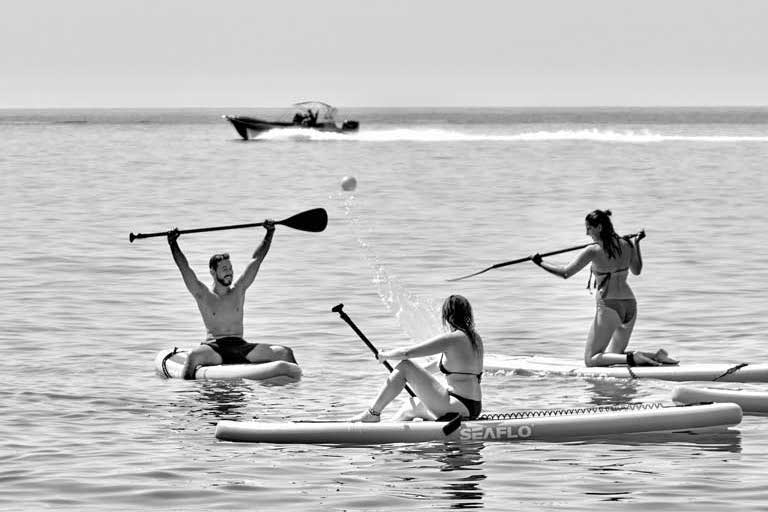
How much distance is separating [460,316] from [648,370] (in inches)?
175

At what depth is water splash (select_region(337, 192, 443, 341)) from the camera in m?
22.3

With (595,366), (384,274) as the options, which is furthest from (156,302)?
(595,366)

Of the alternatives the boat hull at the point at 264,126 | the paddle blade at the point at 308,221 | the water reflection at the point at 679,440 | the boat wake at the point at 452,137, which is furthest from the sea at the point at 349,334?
the boat wake at the point at 452,137

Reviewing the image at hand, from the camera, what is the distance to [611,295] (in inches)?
673

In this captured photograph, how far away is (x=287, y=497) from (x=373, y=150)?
9130 centimetres

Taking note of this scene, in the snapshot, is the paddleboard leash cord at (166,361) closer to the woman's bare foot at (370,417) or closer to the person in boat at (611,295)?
the person in boat at (611,295)

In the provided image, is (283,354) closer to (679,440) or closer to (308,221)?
(308,221)

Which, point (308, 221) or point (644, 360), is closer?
point (644, 360)

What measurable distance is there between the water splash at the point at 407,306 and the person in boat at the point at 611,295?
455cm

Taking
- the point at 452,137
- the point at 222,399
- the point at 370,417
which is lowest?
the point at 452,137

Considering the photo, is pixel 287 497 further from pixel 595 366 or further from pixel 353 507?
pixel 595 366

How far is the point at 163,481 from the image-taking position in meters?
12.2

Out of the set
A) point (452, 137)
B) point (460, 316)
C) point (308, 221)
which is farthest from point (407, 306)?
point (452, 137)

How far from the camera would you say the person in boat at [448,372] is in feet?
43.1
